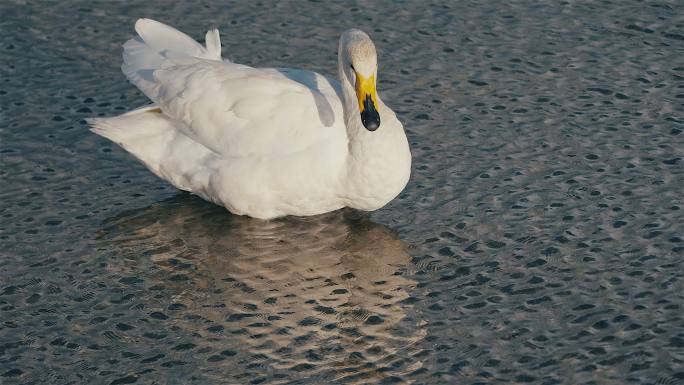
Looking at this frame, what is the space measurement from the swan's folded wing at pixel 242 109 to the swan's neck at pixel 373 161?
336 millimetres

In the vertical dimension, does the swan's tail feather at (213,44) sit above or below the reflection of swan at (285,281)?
above

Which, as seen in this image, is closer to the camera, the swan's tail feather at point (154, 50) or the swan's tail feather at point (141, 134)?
the swan's tail feather at point (141, 134)

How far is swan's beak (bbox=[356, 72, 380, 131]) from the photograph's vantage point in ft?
38.0

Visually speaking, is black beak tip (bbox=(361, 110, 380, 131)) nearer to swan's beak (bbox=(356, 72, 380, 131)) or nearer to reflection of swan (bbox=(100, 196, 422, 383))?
swan's beak (bbox=(356, 72, 380, 131))

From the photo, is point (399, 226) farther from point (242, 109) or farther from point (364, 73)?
point (242, 109)

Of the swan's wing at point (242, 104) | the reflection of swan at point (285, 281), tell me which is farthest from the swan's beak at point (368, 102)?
the reflection of swan at point (285, 281)

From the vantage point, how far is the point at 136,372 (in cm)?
1000

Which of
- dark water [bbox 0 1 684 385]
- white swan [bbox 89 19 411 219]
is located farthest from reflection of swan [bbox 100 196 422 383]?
white swan [bbox 89 19 411 219]

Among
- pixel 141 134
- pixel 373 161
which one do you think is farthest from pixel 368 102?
pixel 141 134

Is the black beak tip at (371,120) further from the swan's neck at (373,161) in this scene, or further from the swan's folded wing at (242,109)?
the swan's folded wing at (242,109)

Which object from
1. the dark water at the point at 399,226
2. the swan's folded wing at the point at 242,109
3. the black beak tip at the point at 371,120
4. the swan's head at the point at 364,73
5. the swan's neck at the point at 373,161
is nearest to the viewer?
the dark water at the point at 399,226

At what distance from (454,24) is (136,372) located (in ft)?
26.0

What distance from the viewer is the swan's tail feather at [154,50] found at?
1345 cm

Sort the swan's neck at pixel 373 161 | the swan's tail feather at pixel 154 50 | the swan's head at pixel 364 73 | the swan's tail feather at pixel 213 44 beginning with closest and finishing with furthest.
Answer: the swan's head at pixel 364 73 → the swan's neck at pixel 373 161 → the swan's tail feather at pixel 154 50 → the swan's tail feather at pixel 213 44
